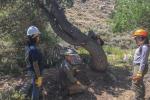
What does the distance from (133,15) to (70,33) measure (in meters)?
3.48

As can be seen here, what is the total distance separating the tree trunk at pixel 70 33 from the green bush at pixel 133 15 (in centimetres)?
275

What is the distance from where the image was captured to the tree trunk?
11344mm

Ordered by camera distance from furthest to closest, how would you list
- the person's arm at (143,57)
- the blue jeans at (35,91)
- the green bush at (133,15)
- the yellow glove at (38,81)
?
the green bush at (133,15), the blue jeans at (35,91), the yellow glove at (38,81), the person's arm at (143,57)

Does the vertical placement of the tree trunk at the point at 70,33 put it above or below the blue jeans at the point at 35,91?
above

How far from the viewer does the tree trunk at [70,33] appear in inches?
447

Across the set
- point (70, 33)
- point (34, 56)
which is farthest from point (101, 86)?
point (34, 56)

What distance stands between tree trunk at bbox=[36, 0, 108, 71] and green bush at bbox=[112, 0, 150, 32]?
2745 mm

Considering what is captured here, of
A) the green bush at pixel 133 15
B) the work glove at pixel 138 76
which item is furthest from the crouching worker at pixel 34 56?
the green bush at pixel 133 15

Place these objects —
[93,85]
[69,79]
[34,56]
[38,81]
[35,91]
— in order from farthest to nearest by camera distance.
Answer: [93,85] < [69,79] < [35,91] < [38,81] < [34,56]

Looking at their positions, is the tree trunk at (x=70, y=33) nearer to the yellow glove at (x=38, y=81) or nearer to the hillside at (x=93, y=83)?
the hillside at (x=93, y=83)

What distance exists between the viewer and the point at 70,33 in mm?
11555

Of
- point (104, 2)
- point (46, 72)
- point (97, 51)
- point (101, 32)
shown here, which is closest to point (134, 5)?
point (97, 51)

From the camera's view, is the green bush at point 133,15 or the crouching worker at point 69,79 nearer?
the crouching worker at point 69,79

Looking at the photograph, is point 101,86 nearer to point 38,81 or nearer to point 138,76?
point 138,76
